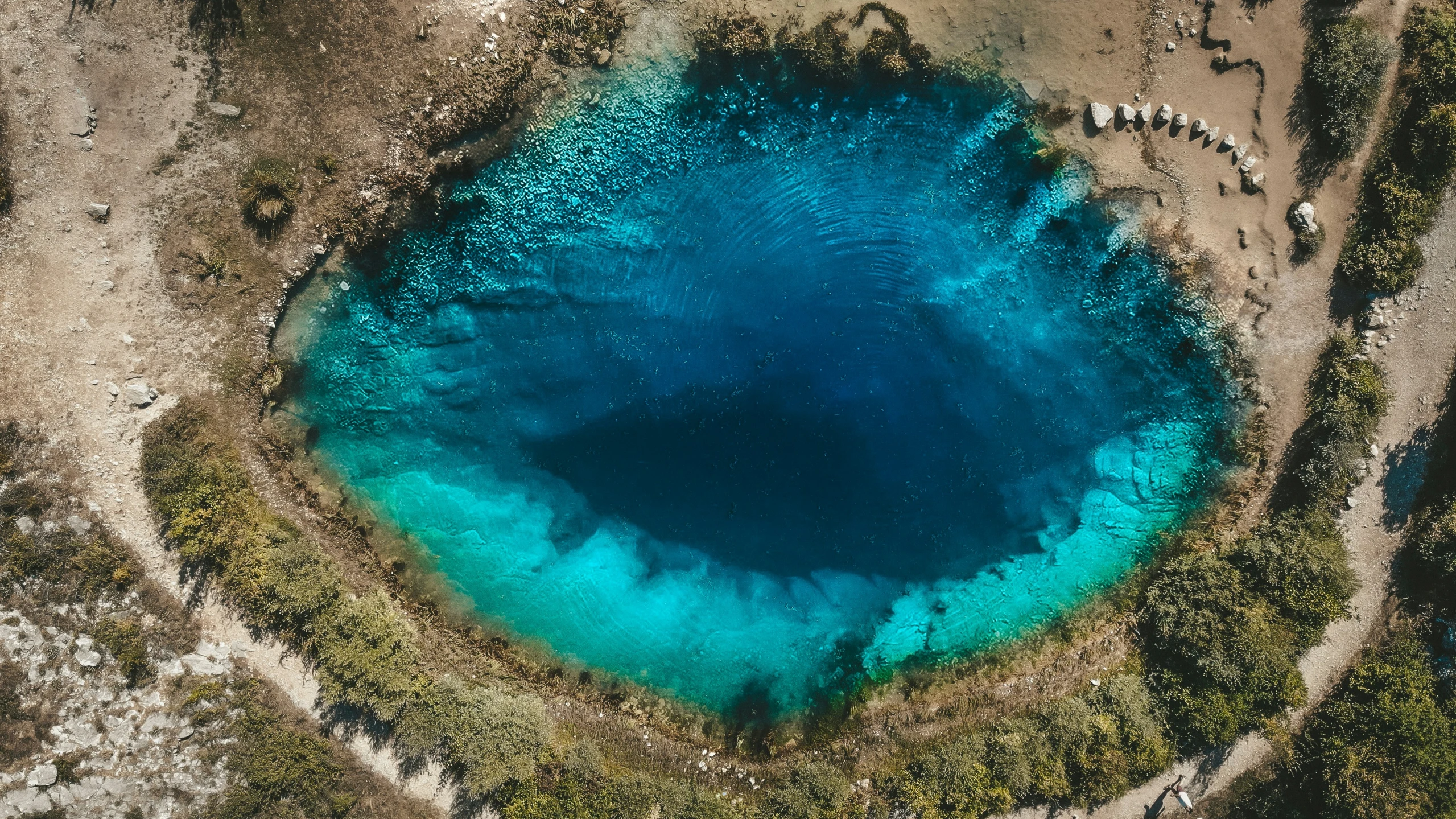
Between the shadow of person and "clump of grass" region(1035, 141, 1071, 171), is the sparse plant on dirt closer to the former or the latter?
"clump of grass" region(1035, 141, 1071, 171)

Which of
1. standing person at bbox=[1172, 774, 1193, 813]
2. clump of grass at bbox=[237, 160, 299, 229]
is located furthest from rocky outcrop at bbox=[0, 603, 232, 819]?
standing person at bbox=[1172, 774, 1193, 813]

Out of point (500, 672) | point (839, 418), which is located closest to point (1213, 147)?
point (839, 418)

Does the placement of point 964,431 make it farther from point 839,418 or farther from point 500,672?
point 500,672

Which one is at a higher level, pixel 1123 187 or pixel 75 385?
pixel 1123 187

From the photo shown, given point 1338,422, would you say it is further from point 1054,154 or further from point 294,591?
point 294,591

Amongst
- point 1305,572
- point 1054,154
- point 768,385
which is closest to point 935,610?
point 768,385

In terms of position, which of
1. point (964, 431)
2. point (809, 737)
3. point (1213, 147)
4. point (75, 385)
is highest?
point (1213, 147)
